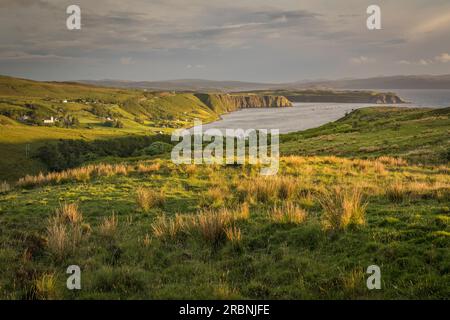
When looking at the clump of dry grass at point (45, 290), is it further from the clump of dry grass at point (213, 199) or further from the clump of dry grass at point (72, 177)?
the clump of dry grass at point (72, 177)

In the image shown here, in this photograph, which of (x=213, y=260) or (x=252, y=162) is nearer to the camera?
(x=213, y=260)

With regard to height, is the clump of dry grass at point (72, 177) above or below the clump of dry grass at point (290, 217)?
below

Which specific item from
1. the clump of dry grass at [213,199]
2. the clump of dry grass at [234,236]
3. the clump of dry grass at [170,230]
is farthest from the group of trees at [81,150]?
the clump of dry grass at [234,236]

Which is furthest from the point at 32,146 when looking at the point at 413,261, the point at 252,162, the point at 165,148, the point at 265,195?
the point at 413,261

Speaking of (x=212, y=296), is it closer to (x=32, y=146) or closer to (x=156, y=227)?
(x=156, y=227)

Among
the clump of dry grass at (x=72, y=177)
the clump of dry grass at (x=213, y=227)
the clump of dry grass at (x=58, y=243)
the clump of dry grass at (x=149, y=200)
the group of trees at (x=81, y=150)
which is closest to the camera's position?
the clump of dry grass at (x=58, y=243)

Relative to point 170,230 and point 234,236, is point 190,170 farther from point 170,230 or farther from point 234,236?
point 234,236

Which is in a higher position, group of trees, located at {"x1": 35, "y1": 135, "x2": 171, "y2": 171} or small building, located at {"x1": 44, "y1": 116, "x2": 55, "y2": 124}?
small building, located at {"x1": 44, "y1": 116, "x2": 55, "y2": 124}

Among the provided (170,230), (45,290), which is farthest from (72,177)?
(45,290)

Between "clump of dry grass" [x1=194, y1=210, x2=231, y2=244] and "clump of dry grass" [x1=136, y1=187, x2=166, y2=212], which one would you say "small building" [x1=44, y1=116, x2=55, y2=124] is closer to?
"clump of dry grass" [x1=136, y1=187, x2=166, y2=212]

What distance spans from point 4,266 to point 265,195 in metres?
8.75

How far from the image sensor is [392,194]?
12758mm

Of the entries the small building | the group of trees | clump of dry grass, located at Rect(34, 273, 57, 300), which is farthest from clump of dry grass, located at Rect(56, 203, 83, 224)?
the small building
